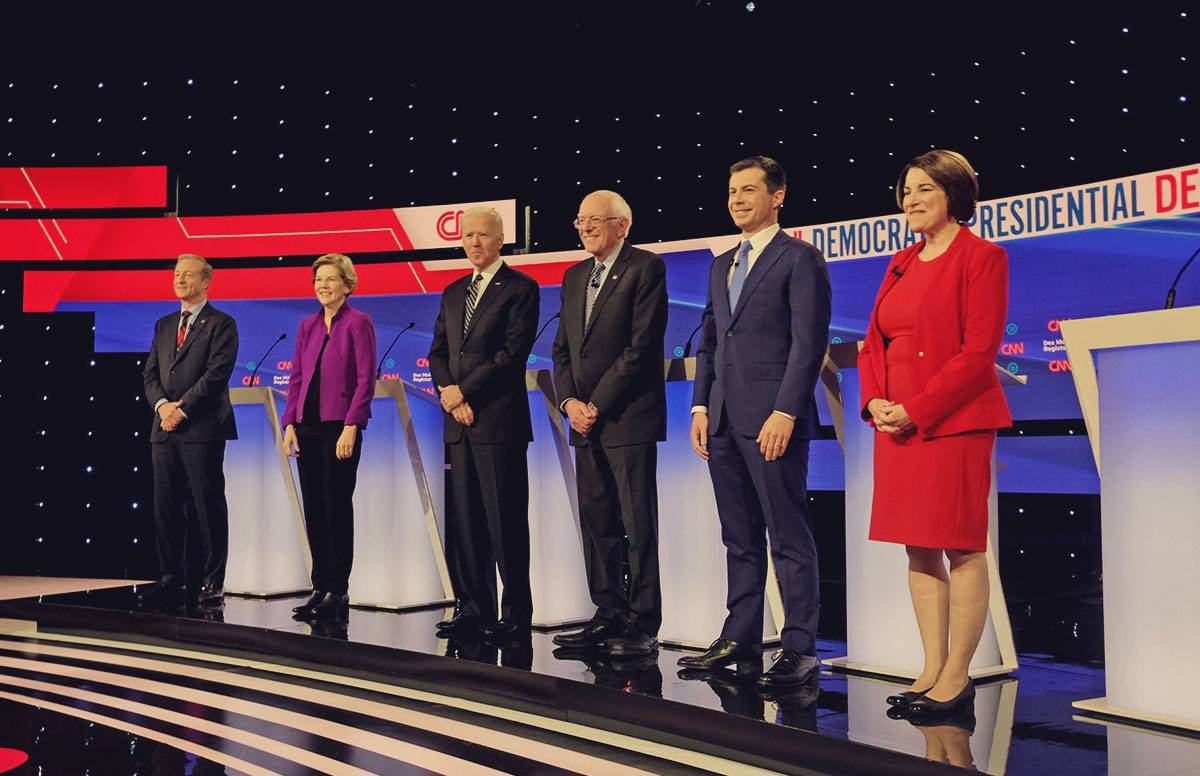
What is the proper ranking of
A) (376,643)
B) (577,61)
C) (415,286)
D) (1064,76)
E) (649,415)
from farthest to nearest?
(415,286), (577,61), (1064,76), (376,643), (649,415)

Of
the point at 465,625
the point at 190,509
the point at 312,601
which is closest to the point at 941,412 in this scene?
the point at 465,625

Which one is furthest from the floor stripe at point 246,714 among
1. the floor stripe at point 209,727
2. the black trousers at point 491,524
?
the black trousers at point 491,524

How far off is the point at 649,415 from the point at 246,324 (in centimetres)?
685

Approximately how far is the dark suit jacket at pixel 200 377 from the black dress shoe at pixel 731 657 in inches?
99.8

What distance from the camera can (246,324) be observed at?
9.43 metres

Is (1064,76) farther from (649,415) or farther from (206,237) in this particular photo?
(206,237)

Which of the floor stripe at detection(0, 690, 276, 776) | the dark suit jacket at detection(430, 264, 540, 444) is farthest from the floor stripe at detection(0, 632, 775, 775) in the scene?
the dark suit jacket at detection(430, 264, 540, 444)

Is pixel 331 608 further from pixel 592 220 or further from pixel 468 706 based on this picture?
pixel 592 220

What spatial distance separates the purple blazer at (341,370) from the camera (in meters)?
4.28

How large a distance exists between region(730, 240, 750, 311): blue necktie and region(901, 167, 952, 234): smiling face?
21.4 inches

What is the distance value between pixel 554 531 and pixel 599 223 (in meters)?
1.37

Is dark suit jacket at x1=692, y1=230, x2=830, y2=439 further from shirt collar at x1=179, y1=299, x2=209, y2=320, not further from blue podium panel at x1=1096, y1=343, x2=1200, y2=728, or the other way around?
shirt collar at x1=179, y1=299, x2=209, y2=320

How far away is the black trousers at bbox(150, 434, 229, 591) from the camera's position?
473cm

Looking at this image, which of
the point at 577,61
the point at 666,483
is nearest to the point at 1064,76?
the point at 577,61
